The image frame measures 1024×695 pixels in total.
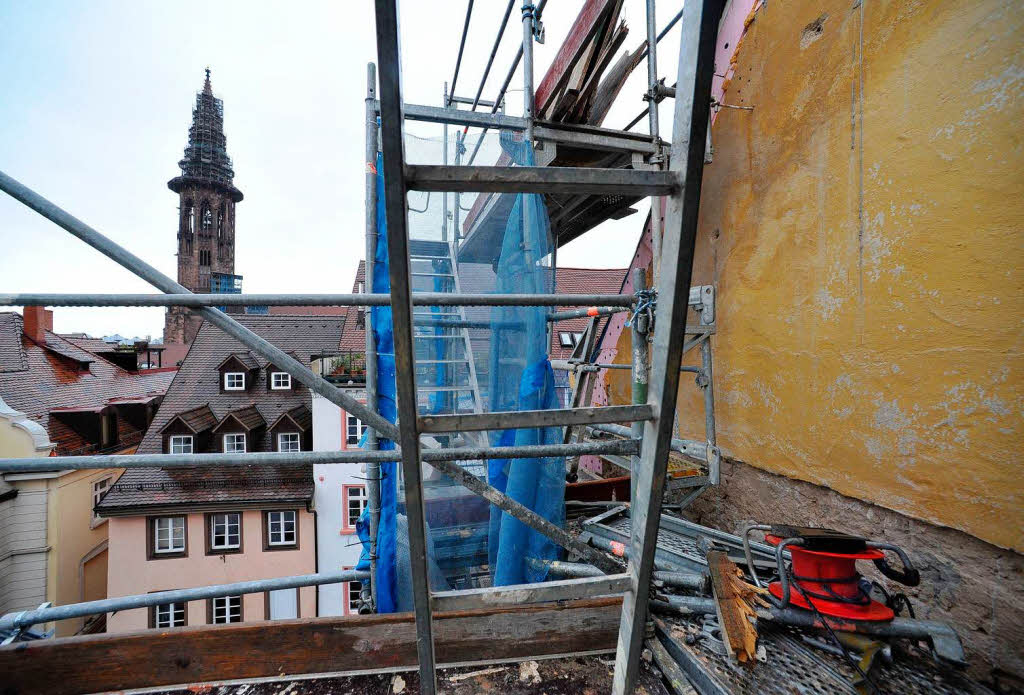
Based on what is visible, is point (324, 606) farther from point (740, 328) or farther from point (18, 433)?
point (740, 328)

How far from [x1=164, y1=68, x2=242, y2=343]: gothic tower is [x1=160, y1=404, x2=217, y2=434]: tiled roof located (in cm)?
4277

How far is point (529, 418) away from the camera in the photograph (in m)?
1.06

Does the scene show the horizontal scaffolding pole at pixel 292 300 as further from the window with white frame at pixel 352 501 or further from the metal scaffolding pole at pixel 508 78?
the window with white frame at pixel 352 501

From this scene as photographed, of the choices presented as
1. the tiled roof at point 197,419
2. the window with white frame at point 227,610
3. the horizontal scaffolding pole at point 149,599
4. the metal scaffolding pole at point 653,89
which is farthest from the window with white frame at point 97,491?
the metal scaffolding pole at point 653,89

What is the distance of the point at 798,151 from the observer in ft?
10.5

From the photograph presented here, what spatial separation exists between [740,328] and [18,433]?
19.3 metres

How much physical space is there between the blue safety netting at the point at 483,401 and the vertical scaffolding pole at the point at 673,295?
4.53ft

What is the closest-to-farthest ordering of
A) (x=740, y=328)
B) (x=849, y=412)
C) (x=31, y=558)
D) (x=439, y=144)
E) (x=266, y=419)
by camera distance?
1. (x=849, y=412)
2. (x=740, y=328)
3. (x=439, y=144)
4. (x=31, y=558)
5. (x=266, y=419)

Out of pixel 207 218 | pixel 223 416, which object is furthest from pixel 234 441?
pixel 207 218

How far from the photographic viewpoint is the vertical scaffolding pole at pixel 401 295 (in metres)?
0.77

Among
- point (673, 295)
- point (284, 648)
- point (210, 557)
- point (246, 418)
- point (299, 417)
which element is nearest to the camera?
point (673, 295)

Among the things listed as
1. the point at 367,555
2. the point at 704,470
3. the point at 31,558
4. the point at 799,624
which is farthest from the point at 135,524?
the point at 799,624

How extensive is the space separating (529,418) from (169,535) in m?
16.9

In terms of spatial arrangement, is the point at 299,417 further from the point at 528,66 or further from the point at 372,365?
the point at 528,66
